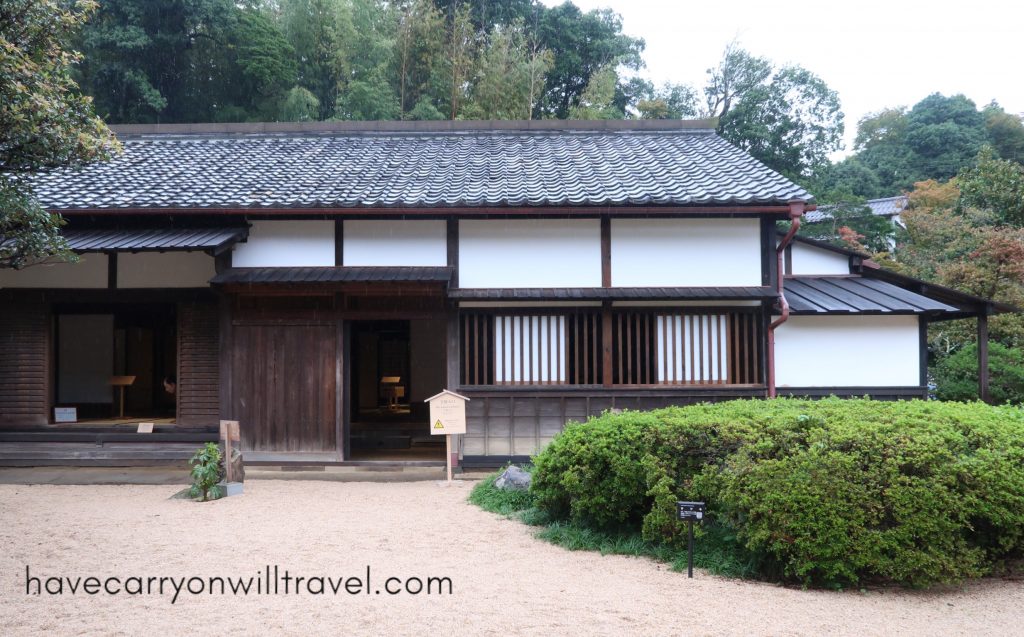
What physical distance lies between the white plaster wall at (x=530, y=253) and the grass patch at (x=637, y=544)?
344 cm

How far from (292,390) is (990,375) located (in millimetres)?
13196

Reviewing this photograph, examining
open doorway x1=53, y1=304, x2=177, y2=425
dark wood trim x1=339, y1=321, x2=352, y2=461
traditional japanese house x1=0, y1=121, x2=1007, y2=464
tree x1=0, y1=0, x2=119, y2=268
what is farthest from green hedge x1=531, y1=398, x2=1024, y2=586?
open doorway x1=53, y1=304, x2=177, y2=425

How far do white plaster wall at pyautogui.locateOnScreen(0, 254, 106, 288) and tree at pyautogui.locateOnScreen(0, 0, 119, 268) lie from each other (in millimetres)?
3626

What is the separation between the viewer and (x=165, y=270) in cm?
1072

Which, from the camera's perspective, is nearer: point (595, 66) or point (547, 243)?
point (547, 243)

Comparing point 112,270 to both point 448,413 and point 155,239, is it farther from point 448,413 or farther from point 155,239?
point 448,413

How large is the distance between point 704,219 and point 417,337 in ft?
26.4

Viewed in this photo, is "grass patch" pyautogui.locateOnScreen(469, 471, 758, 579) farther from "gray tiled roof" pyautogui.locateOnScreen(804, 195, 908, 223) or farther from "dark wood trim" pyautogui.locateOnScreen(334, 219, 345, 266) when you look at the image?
"gray tiled roof" pyautogui.locateOnScreen(804, 195, 908, 223)

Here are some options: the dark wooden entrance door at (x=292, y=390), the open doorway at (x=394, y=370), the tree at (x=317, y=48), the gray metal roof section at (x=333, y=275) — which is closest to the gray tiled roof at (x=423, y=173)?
the gray metal roof section at (x=333, y=275)

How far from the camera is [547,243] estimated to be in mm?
9844

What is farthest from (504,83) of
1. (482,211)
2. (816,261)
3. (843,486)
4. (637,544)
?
(843,486)

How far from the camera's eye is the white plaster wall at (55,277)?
10633 mm

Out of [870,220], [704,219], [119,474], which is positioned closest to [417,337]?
[119,474]

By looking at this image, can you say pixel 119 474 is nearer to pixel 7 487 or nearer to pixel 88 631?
pixel 7 487
